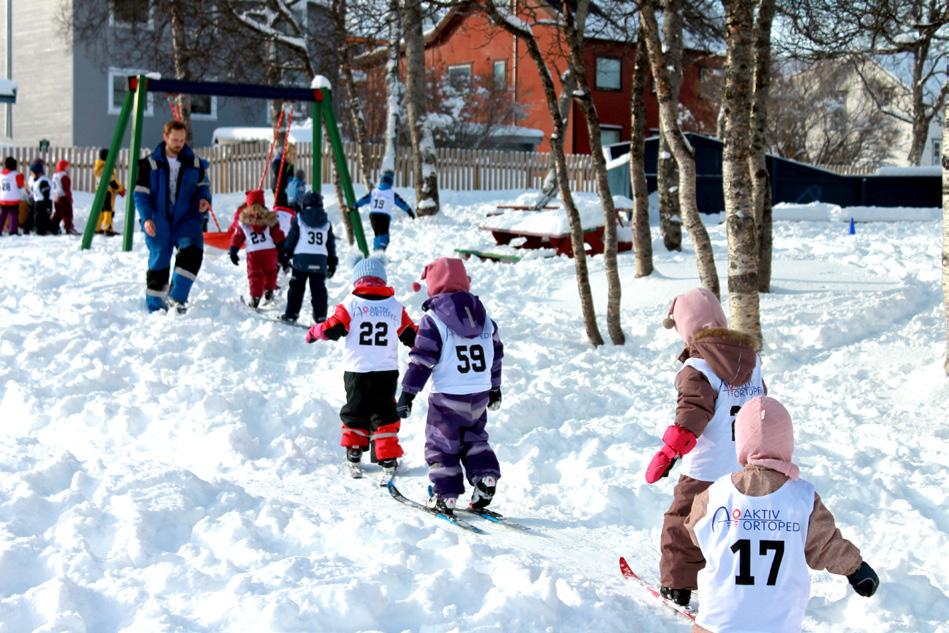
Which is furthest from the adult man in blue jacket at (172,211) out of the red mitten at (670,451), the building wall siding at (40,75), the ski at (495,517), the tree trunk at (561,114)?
the building wall siding at (40,75)

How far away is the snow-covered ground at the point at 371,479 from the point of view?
14.1ft

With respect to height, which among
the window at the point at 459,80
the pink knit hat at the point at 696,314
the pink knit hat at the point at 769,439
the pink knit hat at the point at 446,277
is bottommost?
the pink knit hat at the point at 769,439

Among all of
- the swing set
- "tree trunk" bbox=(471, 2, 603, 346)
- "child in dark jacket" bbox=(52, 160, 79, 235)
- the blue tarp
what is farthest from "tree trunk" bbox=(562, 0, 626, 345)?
the blue tarp

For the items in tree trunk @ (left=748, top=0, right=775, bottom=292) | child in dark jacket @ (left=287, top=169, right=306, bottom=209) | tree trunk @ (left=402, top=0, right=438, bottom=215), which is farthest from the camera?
tree trunk @ (left=402, top=0, right=438, bottom=215)

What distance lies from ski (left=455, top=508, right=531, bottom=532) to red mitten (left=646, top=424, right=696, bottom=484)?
1.55 m

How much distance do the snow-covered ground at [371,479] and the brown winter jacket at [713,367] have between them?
0.91m

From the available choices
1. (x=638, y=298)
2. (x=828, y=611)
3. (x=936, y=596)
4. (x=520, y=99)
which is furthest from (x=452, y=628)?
(x=520, y=99)

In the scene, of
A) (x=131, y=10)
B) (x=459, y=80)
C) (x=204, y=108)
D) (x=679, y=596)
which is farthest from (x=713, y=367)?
(x=204, y=108)

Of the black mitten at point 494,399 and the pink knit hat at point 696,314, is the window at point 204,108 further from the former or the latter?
the pink knit hat at point 696,314

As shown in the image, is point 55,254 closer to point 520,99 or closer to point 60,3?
point 60,3

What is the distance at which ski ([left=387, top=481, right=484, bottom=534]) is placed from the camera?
5.58m

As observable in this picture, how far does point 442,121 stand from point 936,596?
101 ft

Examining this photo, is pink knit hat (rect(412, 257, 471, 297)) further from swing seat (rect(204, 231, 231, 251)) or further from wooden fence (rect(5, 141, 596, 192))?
wooden fence (rect(5, 141, 596, 192))

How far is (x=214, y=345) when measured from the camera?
30.0 feet
